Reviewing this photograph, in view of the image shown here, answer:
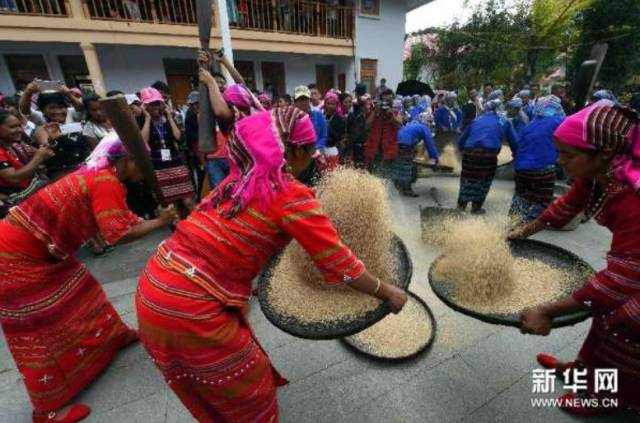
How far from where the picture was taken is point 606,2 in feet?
40.2

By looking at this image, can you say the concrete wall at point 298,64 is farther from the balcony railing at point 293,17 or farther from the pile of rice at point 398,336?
the pile of rice at point 398,336

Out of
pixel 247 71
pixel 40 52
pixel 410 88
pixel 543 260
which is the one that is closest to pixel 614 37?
pixel 410 88

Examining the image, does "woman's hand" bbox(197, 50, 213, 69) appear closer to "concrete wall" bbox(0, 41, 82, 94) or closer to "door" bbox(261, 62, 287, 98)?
"concrete wall" bbox(0, 41, 82, 94)

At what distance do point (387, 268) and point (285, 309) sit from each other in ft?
2.10

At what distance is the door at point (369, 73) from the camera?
13695mm

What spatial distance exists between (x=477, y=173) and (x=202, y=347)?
4534 mm

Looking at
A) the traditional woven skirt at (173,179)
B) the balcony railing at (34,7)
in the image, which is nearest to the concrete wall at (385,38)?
the balcony railing at (34,7)

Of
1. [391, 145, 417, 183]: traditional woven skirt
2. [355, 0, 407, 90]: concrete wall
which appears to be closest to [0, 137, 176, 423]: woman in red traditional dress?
[391, 145, 417, 183]: traditional woven skirt

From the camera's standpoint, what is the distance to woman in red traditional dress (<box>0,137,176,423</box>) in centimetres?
178

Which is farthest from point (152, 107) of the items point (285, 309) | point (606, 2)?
point (606, 2)

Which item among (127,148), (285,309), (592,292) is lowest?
(285,309)

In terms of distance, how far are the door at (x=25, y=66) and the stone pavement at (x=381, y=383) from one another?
982 cm

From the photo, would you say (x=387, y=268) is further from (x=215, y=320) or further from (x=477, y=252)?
(x=215, y=320)

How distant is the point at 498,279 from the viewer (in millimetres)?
2010
